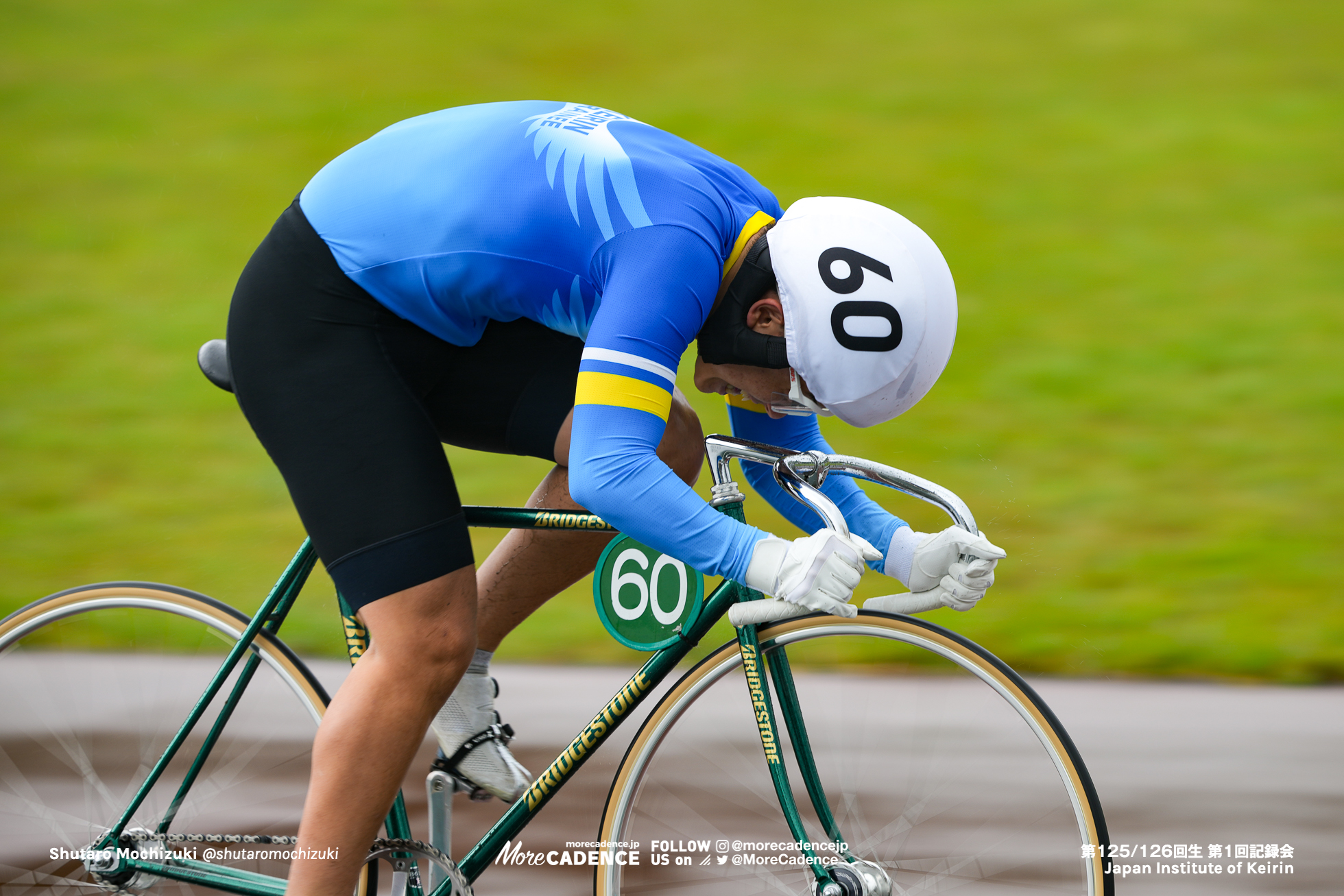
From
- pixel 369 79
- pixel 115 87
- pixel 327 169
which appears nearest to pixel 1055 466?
pixel 327 169

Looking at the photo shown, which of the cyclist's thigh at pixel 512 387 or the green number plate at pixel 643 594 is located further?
the cyclist's thigh at pixel 512 387

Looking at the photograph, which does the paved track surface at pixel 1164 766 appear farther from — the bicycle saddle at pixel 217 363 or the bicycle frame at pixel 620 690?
the bicycle saddle at pixel 217 363

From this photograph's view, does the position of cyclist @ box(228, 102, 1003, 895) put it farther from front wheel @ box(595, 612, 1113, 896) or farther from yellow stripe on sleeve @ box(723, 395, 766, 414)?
front wheel @ box(595, 612, 1113, 896)

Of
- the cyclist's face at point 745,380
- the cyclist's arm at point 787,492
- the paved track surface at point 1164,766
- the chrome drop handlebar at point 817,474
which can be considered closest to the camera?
the chrome drop handlebar at point 817,474

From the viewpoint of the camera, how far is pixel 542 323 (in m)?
2.03

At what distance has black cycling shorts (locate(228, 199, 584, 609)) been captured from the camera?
196cm

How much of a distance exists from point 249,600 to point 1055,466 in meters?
3.08

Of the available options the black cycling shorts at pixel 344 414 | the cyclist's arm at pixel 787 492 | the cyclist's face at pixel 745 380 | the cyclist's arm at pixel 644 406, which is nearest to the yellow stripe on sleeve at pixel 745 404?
the cyclist's arm at pixel 787 492

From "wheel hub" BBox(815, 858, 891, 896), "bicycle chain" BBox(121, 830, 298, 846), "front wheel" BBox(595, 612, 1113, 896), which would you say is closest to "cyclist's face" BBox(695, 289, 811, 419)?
"front wheel" BBox(595, 612, 1113, 896)

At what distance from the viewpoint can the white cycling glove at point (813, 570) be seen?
1.77 m

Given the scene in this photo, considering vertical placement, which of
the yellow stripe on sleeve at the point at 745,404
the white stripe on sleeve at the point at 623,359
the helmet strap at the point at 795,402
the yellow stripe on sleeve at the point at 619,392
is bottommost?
the yellow stripe on sleeve at the point at 619,392

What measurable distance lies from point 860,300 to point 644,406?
1.18 ft

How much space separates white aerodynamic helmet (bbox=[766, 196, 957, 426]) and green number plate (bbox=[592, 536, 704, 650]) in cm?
43

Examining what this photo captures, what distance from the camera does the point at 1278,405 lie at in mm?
4984
